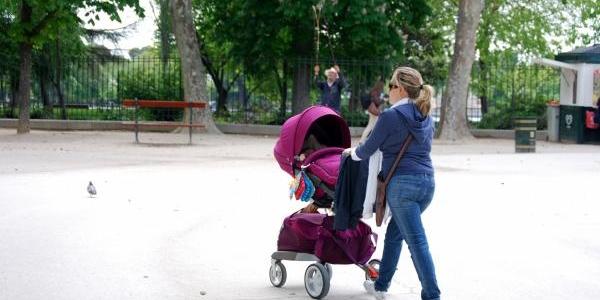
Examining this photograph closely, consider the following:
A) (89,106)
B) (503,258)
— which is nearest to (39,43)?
(89,106)

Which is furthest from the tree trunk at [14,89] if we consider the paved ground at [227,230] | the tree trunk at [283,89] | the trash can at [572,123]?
the trash can at [572,123]

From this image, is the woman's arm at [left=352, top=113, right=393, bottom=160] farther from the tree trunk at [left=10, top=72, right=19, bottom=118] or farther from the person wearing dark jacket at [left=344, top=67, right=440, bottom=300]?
the tree trunk at [left=10, top=72, right=19, bottom=118]

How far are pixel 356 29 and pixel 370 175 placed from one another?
25345 mm

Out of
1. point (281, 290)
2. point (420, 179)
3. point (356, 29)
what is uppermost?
point (356, 29)

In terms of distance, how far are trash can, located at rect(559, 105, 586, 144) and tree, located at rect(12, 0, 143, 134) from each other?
11.8 metres

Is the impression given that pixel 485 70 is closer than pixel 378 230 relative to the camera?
No

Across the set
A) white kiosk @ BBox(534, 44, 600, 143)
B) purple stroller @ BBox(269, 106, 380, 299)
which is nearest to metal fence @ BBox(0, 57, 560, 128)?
white kiosk @ BBox(534, 44, 600, 143)

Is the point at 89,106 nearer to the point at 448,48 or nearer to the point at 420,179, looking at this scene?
the point at 448,48

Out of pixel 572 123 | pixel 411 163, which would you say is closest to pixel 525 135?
pixel 572 123

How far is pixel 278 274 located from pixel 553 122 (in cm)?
2476

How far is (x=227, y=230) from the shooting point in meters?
11.5

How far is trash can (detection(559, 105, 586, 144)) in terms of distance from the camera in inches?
1193

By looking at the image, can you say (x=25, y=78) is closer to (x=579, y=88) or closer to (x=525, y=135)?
(x=525, y=135)

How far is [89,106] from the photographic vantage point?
1443 inches
